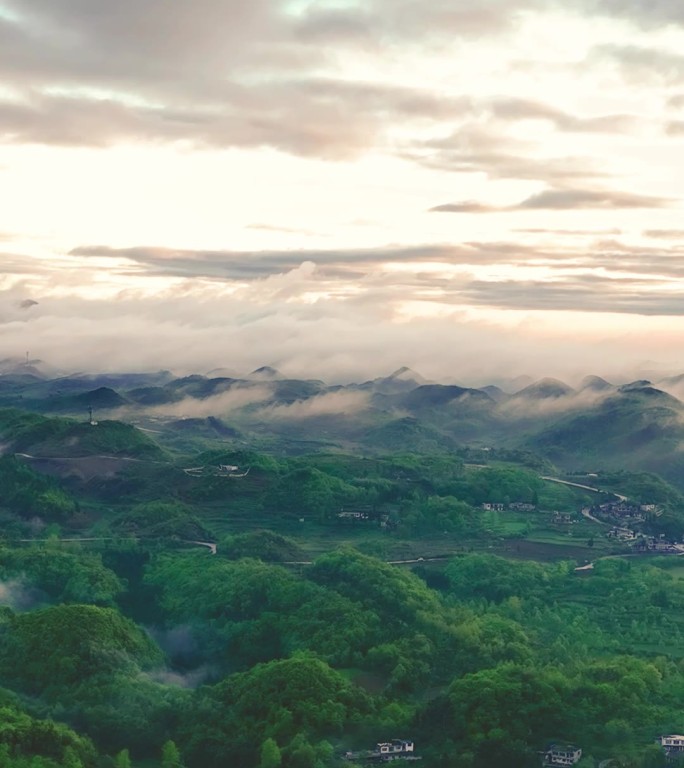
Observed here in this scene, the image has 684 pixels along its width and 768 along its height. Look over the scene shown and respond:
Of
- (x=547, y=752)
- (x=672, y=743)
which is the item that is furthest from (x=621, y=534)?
(x=547, y=752)

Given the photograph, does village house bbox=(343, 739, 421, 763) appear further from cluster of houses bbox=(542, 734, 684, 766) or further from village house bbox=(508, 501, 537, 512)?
village house bbox=(508, 501, 537, 512)

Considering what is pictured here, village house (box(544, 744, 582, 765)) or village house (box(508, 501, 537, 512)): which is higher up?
village house (box(544, 744, 582, 765))

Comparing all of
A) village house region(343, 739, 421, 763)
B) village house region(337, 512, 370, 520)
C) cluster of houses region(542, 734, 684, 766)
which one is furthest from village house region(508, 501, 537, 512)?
village house region(343, 739, 421, 763)

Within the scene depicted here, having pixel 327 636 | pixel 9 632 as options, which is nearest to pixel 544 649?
pixel 327 636

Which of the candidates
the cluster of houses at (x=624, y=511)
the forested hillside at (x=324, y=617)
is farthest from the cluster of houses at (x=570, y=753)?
the cluster of houses at (x=624, y=511)

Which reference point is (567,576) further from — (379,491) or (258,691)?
(258,691)

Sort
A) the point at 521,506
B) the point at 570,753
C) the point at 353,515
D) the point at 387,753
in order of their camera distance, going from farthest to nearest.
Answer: the point at 521,506, the point at 353,515, the point at 387,753, the point at 570,753

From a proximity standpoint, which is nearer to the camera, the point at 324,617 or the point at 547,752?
the point at 547,752

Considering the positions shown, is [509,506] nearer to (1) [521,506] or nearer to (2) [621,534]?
(1) [521,506]
